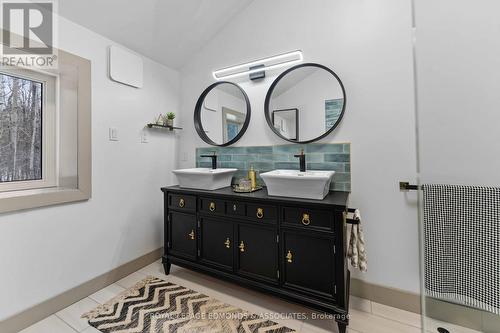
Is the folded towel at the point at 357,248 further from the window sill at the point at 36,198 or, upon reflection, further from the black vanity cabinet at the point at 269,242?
the window sill at the point at 36,198

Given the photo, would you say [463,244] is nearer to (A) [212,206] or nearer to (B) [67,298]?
(A) [212,206]

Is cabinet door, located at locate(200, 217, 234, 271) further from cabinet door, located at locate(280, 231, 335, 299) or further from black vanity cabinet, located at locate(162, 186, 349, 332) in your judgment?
cabinet door, located at locate(280, 231, 335, 299)

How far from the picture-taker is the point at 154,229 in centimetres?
237

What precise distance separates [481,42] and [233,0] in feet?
6.08

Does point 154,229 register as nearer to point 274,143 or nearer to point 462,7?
point 274,143

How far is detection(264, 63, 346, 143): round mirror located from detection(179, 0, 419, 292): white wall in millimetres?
71

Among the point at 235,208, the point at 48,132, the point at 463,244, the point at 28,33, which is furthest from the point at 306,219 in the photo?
the point at 28,33

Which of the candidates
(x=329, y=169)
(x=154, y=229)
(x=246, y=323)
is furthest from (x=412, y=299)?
(x=154, y=229)

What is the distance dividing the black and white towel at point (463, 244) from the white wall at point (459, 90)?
113 millimetres

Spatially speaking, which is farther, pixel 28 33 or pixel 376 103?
pixel 376 103

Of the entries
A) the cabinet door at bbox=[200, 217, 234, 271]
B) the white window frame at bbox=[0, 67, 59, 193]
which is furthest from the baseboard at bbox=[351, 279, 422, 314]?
the white window frame at bbox=[0, 67, 59, 193]

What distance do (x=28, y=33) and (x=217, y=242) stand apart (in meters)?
1.95

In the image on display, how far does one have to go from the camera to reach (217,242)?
1.80 metres

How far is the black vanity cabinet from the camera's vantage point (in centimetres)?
138
